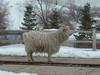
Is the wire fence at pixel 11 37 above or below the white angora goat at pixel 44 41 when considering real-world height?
below

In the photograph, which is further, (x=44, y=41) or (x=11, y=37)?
(x=11, y=37)

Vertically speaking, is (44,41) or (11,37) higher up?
(44,41)

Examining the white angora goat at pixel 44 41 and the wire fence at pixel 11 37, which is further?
the wire fence at pixel 11 37

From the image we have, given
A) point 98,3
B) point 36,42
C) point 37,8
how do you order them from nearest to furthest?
point 36,42 → point 37,8 → point 98,3

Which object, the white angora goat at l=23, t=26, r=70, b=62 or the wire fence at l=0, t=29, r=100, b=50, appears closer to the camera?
the white angora goat at l=23, t=26, r=70, b=62

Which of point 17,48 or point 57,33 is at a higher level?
point 57,33

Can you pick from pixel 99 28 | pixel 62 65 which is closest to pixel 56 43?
pixel 62 65

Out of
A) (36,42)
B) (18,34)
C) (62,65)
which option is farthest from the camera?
(18,34)

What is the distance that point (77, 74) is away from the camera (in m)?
10.8

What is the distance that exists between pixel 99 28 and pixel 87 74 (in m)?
21.2

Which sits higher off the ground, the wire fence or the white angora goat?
the white angora goat

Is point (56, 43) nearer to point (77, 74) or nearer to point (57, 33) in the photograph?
point (57, 33)

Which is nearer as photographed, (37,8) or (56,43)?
(56,43)

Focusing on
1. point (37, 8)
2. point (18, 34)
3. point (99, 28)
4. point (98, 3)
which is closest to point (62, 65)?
point (18, 34)
